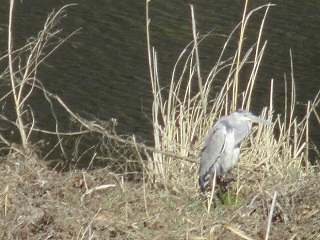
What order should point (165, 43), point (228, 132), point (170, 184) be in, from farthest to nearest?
point (165, 43), point (170, 184), point (228, 132)

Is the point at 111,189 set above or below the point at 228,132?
below

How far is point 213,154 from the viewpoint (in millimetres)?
6496

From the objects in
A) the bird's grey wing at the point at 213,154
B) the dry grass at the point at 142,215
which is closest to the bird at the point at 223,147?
the bird's grey wing at the point at 213,154

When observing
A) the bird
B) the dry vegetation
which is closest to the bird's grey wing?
the bird

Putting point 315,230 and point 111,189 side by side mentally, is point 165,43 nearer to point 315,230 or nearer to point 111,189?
point 111,189

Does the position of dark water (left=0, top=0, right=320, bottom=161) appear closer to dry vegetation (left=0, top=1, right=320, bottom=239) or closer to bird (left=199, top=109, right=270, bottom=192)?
dry vegetation (left=0, top=1, right=320, bottom=239)

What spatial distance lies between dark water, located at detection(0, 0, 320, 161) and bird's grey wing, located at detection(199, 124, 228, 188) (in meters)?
4.18

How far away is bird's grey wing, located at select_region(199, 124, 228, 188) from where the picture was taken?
6496mm

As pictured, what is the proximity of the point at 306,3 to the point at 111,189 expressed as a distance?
34.4 feet

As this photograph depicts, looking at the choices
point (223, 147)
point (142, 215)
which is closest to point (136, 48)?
point (223, 147)

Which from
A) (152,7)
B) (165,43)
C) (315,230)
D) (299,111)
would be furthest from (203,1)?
(315,230)

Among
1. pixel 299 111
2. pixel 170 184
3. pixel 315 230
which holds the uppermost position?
pixel 315 230

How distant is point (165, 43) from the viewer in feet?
46.5

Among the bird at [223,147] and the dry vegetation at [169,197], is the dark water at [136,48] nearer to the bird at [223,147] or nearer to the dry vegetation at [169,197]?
the dry vegetation at [169,197]
